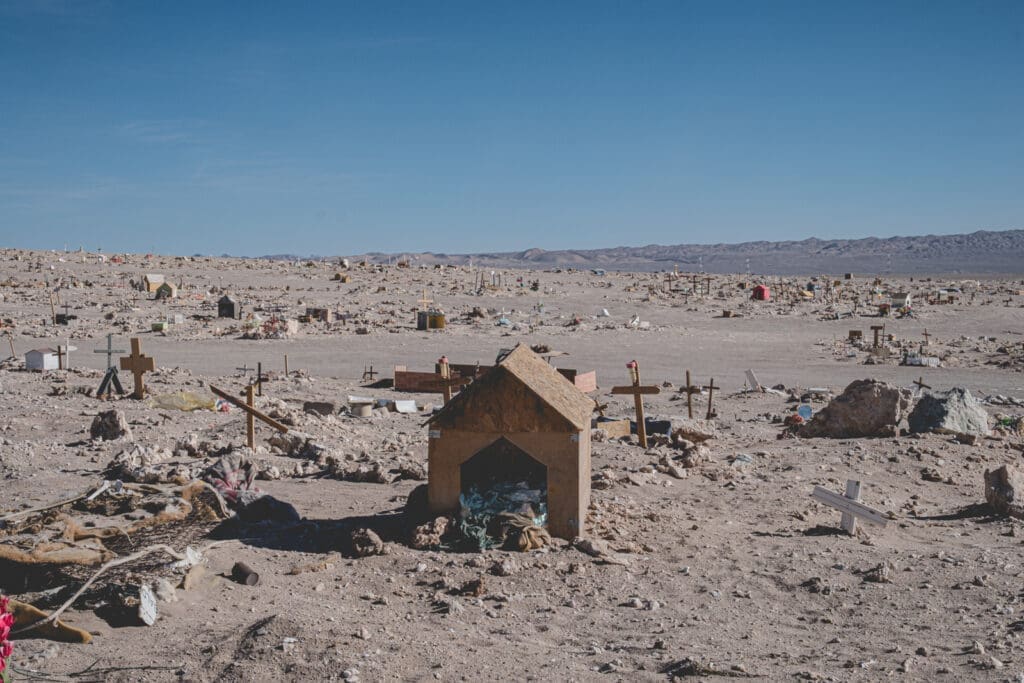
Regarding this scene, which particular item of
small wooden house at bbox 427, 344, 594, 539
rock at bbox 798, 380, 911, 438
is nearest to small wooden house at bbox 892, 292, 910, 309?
rock at bbox 798, 380, 911, 438

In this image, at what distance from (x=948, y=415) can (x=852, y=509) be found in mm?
6792

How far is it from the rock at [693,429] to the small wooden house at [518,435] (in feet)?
21.4

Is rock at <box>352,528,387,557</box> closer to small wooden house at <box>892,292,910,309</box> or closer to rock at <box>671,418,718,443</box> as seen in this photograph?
rock at <box>671,418,718,443</box>

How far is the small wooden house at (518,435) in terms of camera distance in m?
11.3

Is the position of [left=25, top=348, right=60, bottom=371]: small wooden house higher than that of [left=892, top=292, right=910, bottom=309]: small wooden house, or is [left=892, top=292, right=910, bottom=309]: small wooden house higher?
[left=892, top=292, right=910, bottom=309]: small wooden house

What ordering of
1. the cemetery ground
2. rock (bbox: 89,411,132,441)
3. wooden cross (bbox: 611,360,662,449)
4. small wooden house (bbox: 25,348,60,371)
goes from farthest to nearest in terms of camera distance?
small wooden house (bbox: 25,348,60,371) < rock (bbox: 89,411,132,441) < wooden cross (bbox: 611,360,662,449) < the cemetery ground

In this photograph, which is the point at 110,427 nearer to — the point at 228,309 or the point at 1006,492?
the point at 1006,492

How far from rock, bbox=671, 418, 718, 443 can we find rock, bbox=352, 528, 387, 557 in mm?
7892

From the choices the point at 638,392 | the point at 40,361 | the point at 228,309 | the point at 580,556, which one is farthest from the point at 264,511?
the point at 228,309

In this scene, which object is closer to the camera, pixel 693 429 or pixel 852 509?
pixel 852 509

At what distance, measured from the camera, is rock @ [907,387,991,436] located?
58.3 feet

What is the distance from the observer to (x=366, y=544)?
11141 mm

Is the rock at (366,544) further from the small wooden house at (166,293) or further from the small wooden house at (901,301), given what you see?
the small wooden house at (901,301)

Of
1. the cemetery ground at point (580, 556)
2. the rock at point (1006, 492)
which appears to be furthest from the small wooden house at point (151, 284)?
the rock at point (1006, 492)
